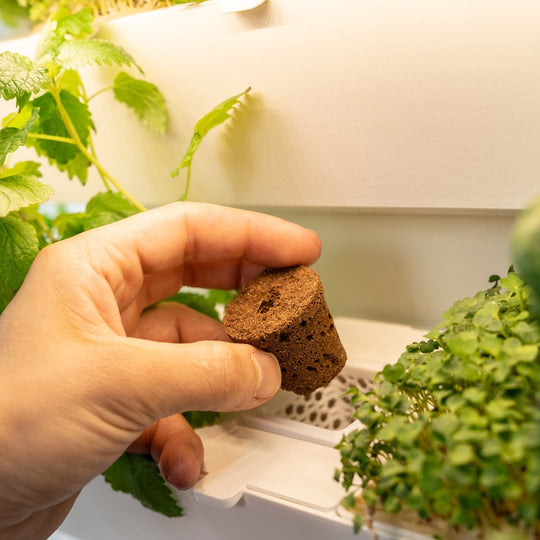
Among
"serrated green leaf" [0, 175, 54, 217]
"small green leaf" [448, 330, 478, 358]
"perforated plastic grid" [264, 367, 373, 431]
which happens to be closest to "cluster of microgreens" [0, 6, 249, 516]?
"serrated green leaf" [0, 175, 54, 217]

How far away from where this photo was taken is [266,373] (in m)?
0.67

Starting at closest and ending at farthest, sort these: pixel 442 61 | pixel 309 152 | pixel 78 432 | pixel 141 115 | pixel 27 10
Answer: pixel 78 432
pixel 442 61
pixel 309 152
pixel 141 115
pixel 27 10

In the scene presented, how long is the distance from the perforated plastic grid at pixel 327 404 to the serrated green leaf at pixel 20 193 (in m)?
0.49

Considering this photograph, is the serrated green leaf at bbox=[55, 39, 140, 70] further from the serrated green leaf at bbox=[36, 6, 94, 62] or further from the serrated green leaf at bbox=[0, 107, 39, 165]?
the serrated green leaf at bbox=[0, 107, 39, 165]

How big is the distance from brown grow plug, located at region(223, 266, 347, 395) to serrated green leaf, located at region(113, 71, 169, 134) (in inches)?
15.1

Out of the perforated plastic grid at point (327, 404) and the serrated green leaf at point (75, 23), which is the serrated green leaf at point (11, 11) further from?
the perforated plastic grid at point (327, 404)

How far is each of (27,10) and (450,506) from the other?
4.14 feet

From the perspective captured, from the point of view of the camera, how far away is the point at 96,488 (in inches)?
35.3

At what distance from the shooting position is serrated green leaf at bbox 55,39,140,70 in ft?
2.55

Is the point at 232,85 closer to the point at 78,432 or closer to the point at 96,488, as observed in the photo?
the point at 78,432

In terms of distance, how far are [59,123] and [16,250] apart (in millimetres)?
271

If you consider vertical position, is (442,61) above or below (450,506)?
above

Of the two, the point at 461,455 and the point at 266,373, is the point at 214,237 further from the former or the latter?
the point at 461,455

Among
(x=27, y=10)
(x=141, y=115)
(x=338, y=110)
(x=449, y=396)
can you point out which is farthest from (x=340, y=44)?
(x=27, y=10)
